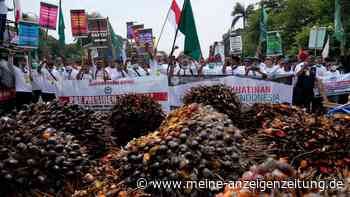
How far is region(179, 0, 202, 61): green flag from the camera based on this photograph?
11.6 metres

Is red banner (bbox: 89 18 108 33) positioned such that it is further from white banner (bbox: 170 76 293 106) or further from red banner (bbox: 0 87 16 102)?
white banner (bbox: 170 76 293 106)

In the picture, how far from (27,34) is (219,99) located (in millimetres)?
7207

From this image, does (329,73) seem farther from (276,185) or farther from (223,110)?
(276,185)

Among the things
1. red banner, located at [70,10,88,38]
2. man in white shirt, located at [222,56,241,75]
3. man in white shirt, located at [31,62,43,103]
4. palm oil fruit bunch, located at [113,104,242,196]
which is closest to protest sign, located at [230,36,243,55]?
man in white shirt, located at [222,56,241,75]

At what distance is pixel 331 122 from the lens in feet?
14.7

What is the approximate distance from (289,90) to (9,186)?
8.43 metres

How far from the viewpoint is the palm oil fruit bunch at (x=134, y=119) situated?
7.32 metres

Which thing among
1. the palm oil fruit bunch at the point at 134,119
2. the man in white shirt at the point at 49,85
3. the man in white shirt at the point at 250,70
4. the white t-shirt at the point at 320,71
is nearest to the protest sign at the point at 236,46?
the man in white shirt at the point at 250,70

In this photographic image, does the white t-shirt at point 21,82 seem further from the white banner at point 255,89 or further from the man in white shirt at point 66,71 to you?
the white banner at point 255,89

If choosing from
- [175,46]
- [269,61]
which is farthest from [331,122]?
[269,61]

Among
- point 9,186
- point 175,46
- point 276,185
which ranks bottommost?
point 9,186

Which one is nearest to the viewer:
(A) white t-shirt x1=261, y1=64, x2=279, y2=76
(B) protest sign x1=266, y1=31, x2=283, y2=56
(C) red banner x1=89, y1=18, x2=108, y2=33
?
(A) white t-shirt x1=261, y1=64, x2=279, y2=76

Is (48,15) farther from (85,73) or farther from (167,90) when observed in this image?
(167,90)

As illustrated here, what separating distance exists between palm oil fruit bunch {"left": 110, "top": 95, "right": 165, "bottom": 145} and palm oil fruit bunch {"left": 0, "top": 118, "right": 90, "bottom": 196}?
269 centimetres
